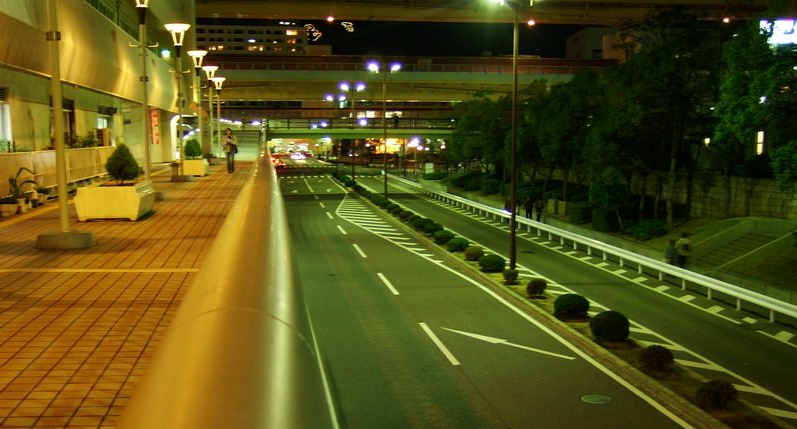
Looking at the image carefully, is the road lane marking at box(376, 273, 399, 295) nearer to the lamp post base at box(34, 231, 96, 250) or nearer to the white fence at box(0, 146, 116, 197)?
the lamp post base at box(34, 231, 96, 250)

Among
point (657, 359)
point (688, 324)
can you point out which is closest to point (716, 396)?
point (657, 359)

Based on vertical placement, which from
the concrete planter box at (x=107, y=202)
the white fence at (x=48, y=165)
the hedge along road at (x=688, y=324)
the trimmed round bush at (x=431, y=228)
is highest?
the white fence at (x=48, y=165)

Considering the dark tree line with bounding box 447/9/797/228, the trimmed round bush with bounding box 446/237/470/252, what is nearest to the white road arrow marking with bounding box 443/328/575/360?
the trimmed round bush with bounding box 446/237/470/252

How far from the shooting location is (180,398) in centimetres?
178

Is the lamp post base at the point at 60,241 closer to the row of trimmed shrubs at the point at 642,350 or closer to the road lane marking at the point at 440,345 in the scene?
the road lane marking at the point at 440,345

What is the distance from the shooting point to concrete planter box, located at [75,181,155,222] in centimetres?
1677

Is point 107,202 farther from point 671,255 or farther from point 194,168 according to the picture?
point 671,255

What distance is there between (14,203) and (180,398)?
781 inches

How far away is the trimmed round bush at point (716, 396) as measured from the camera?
1023 centimetres

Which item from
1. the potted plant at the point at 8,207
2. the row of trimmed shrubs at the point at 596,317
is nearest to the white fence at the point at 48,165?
the potted plant at the point at 8,207

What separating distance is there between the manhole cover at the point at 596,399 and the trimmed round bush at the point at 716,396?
1389 millimetres

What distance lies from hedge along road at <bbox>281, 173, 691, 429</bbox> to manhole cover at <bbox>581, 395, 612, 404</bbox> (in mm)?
32

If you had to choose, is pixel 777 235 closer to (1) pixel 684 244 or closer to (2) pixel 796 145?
(1) pixel 684 244

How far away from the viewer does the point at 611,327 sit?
45.8ft
